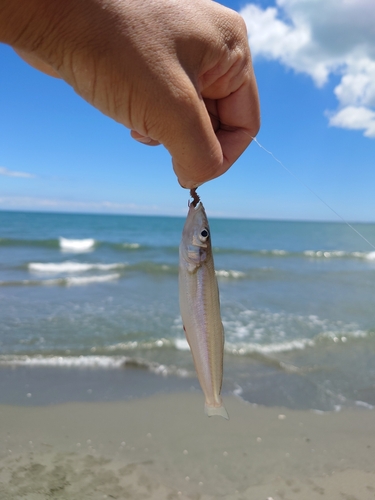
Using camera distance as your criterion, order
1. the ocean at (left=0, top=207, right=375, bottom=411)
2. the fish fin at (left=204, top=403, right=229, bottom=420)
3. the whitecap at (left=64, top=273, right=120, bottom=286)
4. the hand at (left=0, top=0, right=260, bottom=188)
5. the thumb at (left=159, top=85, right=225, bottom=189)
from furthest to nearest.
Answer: the whitecap at (left=64, top=273, right=120, bottom=286) < the ocean at (left=0, top=207, right=375, bottom=411) < the fish fin at (left=204, top=403, right=229, bottom=420) < the thumb at (left=159, top=85, right=225, bottom=189) < the hand at (left=0, top=0, right=260, bottom=188)

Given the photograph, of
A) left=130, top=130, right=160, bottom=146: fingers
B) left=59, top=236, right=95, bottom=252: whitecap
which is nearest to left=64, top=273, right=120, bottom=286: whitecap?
left=59, top=236, right=95, bottom=252: whitecap

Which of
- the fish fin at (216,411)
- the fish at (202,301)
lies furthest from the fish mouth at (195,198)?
the fish fin at (216,411)

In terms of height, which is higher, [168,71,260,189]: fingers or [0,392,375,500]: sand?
[168,71,260,189]: fingers

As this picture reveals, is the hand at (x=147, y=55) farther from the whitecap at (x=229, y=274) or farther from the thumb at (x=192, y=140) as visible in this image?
the whitecap at (x=229, y=274)

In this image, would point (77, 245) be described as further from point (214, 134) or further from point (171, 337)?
point (214, 134)

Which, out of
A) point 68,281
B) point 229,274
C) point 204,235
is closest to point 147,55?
point 204,235

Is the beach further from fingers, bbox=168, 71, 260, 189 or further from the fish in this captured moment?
fingers, bbox=168, 71, 260, 189

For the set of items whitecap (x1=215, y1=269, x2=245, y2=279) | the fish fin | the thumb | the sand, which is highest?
the thumb
